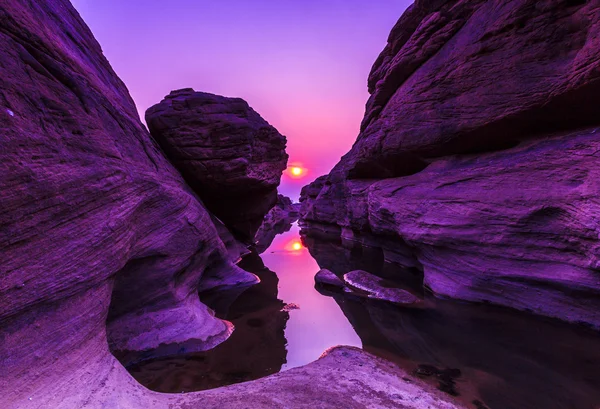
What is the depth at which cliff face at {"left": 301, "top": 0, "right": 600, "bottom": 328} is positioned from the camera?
8.35m

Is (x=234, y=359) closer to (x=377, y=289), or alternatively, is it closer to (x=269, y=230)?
(x=377, y=289)

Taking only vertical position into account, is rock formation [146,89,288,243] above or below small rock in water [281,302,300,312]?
above

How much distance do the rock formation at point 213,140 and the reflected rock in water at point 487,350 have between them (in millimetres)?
10200

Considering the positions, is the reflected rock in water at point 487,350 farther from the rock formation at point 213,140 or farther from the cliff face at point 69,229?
the rock formation at point 213,140

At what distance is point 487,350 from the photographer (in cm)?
744

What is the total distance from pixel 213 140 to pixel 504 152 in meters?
14.1

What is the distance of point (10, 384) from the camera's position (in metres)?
3.70

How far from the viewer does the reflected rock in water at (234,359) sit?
6.21 m

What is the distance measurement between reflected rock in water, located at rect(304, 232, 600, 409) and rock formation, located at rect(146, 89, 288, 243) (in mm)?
10200

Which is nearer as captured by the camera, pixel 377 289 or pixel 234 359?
pixel 234 359

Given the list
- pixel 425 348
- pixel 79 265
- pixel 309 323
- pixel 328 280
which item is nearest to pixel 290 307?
pixel 309 323

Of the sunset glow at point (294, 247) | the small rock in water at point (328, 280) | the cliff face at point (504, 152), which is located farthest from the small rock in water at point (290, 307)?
the sunset glow at point (294, 247)

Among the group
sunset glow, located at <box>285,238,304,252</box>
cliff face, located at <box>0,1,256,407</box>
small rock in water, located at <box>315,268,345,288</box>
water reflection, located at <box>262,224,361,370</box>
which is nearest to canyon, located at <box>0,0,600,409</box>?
cliff face, located at <box>0,1,256,407</box>

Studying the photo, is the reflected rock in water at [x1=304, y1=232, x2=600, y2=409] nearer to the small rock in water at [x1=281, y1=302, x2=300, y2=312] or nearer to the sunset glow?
the small rock in water at [x1=281, y1=302, x2=300, y2=312]
